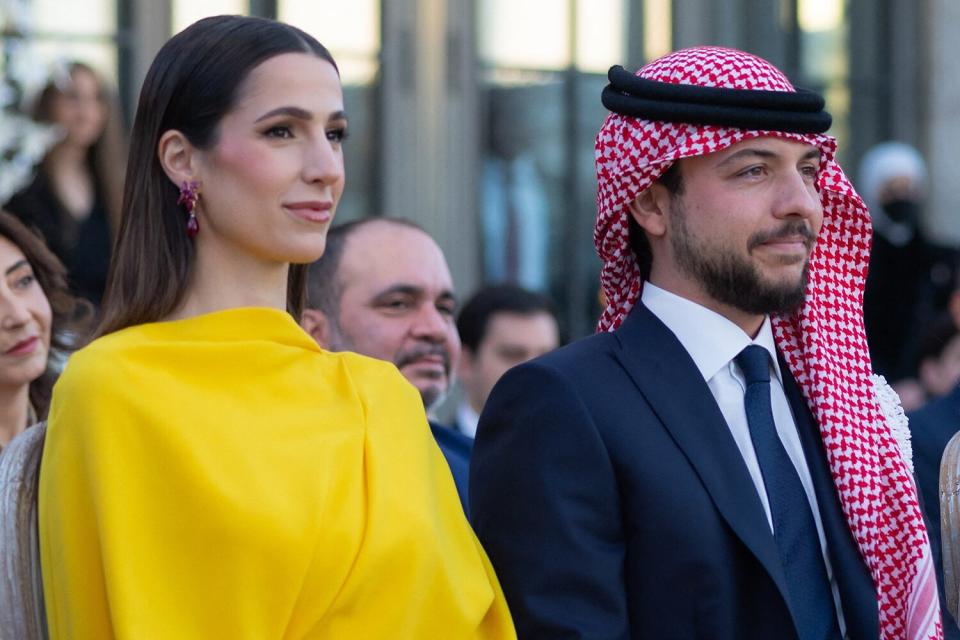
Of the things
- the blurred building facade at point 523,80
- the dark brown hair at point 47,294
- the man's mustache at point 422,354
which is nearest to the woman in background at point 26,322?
the dark brown hair at point 47,294

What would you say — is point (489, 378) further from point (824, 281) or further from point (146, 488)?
point (146, 488)

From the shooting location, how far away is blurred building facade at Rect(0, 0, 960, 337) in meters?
9.73

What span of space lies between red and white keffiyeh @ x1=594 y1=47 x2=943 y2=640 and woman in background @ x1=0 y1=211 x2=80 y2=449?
1460 mm

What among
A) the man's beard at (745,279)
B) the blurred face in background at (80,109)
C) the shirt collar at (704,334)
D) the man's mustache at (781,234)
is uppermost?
A: the blurred face in background at (80,109)

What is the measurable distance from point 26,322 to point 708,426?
1.81 m

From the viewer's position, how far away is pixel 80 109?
6895 mm

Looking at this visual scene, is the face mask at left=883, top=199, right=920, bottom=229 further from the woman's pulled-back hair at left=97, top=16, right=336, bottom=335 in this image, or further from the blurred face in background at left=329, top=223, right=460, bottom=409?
the woman's pulled-back hair at left=97, top=16, right=336, bottom=335

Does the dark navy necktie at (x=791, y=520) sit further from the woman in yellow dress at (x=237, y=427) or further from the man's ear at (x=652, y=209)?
the woman in yellow dress at (x=237, y=427)

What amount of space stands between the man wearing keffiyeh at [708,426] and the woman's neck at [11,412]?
1.43 metres

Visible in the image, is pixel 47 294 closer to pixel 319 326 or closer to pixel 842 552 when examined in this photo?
pixel 319 326

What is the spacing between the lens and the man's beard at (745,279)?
11.0 feet

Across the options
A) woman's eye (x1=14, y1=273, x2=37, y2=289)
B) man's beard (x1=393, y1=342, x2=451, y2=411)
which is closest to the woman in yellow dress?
woman's eye (x1=14, y1=273, x2=37, y2=289)

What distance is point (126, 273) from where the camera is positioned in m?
3.19

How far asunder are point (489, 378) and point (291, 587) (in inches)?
156
